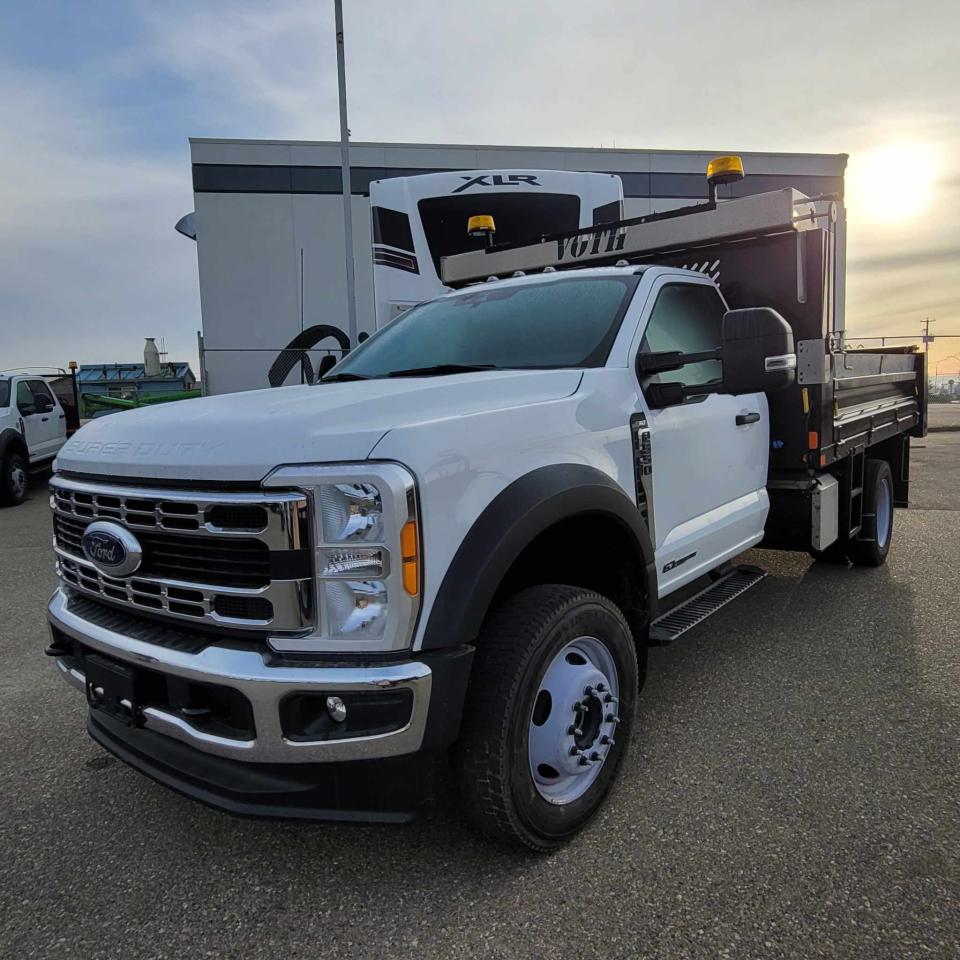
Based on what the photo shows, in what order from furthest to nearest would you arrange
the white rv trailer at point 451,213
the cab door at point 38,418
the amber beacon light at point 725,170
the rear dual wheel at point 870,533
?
1. the cab door at point 38,418
2. the white rv trailer at point 451,213
3. the rear dual wheel at point 870,533
4. the amber beacon light at point 725,170

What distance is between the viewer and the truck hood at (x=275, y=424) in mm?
1923

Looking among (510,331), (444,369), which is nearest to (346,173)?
(510,331)

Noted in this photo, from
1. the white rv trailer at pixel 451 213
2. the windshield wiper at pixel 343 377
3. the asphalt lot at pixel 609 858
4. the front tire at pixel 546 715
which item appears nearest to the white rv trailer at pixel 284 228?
the white rv trailer at pixel 451 213

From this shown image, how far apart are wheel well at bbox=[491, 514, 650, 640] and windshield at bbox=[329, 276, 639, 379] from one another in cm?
65

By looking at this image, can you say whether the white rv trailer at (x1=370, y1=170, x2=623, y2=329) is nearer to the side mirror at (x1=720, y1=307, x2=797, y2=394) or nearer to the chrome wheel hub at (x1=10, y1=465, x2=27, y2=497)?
the side mirror at (x1=720, y1=307, x2=797, y2=394)

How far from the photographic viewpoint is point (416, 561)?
1.90m

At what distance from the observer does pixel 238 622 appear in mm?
1977

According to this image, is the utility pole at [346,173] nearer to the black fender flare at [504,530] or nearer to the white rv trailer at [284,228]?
the white rv trailer at [284,228]

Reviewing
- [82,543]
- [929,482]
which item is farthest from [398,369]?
[929,482]

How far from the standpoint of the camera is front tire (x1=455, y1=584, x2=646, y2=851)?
2064mm

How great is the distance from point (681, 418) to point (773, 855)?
1668 mm

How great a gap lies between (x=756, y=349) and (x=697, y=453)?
766 mm

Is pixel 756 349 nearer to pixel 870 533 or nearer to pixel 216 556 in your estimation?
pixel 216 556

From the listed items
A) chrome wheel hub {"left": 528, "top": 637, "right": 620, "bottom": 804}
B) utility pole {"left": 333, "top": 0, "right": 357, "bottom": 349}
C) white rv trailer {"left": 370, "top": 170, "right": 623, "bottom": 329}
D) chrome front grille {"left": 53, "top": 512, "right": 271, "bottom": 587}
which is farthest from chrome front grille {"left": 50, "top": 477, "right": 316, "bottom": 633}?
utility pole {"left": 333, "top": 0, "right": 357, "bottom": 349}
